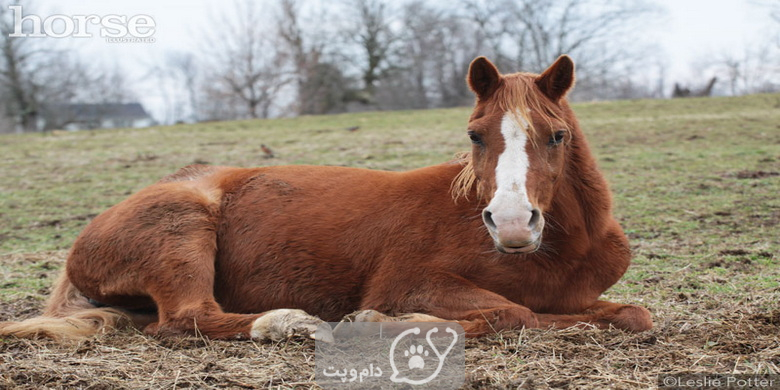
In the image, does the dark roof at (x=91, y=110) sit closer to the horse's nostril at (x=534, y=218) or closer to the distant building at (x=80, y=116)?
the distant building at (x=80, y=116)

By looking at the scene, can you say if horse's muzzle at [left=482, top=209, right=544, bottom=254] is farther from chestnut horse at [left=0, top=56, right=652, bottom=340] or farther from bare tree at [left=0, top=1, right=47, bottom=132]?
bare tree at [left=0, top=1, right=47, bottom=132]

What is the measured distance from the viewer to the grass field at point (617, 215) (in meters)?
2.90

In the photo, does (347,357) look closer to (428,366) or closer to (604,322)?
(428,366)

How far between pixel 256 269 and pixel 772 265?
4.23m

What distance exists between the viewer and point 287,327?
3439 millimetres

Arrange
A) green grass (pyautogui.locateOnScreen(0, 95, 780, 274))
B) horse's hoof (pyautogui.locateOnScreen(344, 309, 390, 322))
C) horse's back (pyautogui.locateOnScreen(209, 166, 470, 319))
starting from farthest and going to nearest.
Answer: green grass (pyautogui.locateOnScreen(0, 95, 780, 274)) → horse's back (pyautogui.locateOnScreen(209, 166, 470, 319)) → horse's hoof (pyautogui.locateOnScreen(344, 309, 390, 322))

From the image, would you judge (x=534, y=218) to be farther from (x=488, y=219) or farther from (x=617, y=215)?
(x=617, y=215)

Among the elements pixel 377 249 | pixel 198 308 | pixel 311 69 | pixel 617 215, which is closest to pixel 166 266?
pixel 198 308

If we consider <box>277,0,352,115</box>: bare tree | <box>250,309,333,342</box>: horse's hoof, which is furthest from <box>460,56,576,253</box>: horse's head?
<box>277,0,352,115</box>: bare tree

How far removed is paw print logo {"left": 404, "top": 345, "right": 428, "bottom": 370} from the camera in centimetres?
301

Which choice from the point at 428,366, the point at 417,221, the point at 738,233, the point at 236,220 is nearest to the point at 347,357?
the point at 428,366

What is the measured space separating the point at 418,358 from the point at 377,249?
1006 millimetres

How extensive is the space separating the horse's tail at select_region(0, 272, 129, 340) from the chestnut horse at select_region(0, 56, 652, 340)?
0.03 ft

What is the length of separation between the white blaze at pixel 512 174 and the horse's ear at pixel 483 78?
1.17ft
